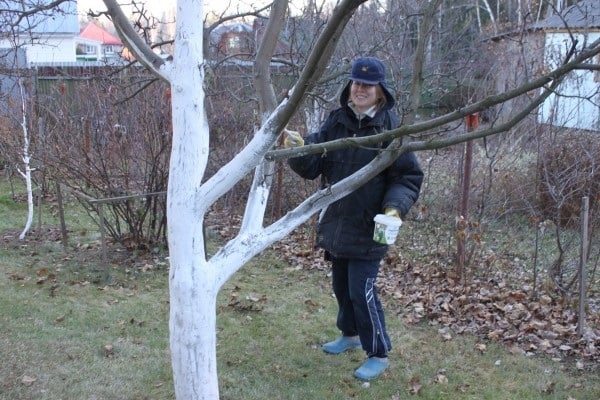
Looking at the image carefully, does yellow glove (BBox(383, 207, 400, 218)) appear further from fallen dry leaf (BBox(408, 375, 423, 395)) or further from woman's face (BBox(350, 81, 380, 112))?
fallen dry leaf (BBox(408, 375, 423, 395))

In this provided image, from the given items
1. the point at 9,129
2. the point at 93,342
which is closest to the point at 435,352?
the point at 93,342

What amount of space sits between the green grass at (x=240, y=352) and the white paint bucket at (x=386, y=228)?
3.35 ft

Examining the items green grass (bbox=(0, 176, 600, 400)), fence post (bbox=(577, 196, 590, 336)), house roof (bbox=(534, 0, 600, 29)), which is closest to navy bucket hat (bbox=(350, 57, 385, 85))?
house roof (bbox=(534, 0, 600, 29))

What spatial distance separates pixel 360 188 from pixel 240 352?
4.83 feet

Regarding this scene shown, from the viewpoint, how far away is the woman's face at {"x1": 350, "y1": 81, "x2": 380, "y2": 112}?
3.37 metres

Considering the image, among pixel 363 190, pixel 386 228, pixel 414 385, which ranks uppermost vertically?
pixel 363 190

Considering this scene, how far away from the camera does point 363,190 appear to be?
3.46 meters

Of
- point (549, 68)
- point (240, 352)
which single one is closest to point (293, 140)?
point (240, 352)

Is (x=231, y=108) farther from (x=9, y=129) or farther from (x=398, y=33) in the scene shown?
(x=9, y=129)

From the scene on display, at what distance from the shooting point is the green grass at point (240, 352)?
3555 millimetres

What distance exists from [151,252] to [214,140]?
2.08m

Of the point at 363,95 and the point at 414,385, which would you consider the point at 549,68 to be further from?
the point at 414,385

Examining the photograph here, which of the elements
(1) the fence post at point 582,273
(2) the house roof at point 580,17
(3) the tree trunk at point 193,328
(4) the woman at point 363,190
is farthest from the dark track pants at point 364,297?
(2) the house roof at point 580,17

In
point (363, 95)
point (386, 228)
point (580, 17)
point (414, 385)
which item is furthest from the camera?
point (580, 17)
